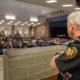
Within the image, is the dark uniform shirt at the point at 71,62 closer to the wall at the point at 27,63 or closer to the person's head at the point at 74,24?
the person's head at the point at 74,24

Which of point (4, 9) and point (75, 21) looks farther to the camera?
point (4, 9)

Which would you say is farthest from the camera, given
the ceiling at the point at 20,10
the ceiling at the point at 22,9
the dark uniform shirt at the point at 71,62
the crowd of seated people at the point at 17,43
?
the ceiling at the point at 20,10

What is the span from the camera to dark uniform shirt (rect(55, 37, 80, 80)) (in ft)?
2.85

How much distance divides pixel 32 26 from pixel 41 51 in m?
7.41

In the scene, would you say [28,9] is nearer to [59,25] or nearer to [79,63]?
[59,25]

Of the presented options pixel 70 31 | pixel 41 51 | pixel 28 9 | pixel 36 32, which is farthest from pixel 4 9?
pixel 70 31

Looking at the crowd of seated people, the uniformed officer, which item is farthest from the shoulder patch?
the crowd of seated people

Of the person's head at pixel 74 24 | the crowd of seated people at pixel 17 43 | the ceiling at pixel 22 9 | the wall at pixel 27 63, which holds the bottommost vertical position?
the wall at pixel 27 63

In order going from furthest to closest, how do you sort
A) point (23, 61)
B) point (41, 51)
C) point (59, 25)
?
point (59, 25) → point (41, 51) → point (23, 61)

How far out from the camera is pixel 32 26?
10133 millimetres

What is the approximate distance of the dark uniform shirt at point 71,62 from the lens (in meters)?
0.87

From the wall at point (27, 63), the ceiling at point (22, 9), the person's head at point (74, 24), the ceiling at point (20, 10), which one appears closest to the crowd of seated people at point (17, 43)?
the wall at point (27, 63)

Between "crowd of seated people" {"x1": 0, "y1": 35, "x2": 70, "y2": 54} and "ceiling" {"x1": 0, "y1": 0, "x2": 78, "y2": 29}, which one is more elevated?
"ceiling" {"x1": 0, "y1": 0, "x2": 78, "y2": 29}

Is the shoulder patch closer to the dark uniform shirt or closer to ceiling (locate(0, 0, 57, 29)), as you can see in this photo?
the dark uniform shirt
